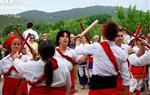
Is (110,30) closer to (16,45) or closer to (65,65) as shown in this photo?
(65,65)

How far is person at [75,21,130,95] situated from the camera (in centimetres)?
614

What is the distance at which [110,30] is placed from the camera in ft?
Answer: 20.2

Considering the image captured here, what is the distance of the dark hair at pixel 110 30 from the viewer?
616cm

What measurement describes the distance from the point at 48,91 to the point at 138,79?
575 cm

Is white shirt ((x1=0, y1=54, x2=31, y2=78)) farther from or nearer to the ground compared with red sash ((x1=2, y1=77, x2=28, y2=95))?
farther from the ground

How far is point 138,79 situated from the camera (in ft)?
35.9

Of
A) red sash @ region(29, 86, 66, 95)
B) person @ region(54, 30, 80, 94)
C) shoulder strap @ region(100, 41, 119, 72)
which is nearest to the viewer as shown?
red sash @ region(29, 86, 66, 95)

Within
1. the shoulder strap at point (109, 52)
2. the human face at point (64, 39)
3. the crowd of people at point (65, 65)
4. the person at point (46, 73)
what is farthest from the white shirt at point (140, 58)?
the person at point (46, 73)

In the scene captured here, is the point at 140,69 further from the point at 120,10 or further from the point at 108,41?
the point at 120,10

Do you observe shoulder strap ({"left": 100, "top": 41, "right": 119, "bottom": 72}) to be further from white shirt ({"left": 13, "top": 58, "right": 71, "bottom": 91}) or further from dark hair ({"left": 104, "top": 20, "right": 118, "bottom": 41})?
white shirt ({"left": 13, "top": 58, "right": 71, "bottom": 91})

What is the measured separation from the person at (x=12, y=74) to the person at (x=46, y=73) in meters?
1.70


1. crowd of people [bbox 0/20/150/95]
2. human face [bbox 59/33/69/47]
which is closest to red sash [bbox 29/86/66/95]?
crowd of people [bbox 0/20/150/95]

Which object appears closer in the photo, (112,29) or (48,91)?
(48,91)

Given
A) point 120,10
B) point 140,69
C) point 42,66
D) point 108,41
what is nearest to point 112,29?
point 108,41
